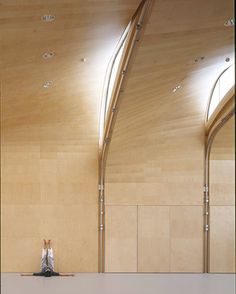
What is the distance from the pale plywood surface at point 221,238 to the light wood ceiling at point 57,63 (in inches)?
253

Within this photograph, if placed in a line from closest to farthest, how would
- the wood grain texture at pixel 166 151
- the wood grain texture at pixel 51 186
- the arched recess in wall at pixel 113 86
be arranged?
the arched recess in wall at pixel 113 86 → the wood grain texture at pixel 166 151 → the wood grain texture at pixel 51 186

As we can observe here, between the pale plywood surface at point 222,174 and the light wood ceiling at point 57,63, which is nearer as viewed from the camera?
the light wood ceiling at point 57,63

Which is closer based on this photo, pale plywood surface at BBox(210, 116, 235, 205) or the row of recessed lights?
the row of recessed lights

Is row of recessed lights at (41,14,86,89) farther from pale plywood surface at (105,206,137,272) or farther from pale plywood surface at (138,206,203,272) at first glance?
pale plywood surface at (138,206,203,272)

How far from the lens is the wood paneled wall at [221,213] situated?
20547 millimetres

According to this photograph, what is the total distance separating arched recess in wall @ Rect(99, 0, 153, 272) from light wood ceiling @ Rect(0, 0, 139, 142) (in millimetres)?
228

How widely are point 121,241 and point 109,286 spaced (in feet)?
12.6

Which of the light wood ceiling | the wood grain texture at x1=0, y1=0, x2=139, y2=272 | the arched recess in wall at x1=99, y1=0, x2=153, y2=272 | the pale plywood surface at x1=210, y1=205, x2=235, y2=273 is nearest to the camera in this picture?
the light wood ceiling

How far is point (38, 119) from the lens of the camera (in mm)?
19734

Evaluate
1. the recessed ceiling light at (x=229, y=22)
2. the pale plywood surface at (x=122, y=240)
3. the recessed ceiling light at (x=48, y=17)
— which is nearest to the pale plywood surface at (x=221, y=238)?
the pale plywood surface at (x=122, y=240)

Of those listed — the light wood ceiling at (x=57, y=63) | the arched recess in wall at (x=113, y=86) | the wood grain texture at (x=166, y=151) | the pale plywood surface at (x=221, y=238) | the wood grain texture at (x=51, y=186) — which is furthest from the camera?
the pale plywood surface at (x=221, y=238)

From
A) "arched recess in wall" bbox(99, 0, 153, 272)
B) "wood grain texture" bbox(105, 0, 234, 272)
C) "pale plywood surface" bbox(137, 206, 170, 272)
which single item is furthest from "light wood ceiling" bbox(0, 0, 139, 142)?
"pale plywood surface" bbox(137, 206, 170, 272)

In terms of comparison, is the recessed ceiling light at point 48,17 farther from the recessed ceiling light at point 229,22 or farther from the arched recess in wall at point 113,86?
the recessed ceiling light at point 229,22

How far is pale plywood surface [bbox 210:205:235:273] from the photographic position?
2053 centimetres
